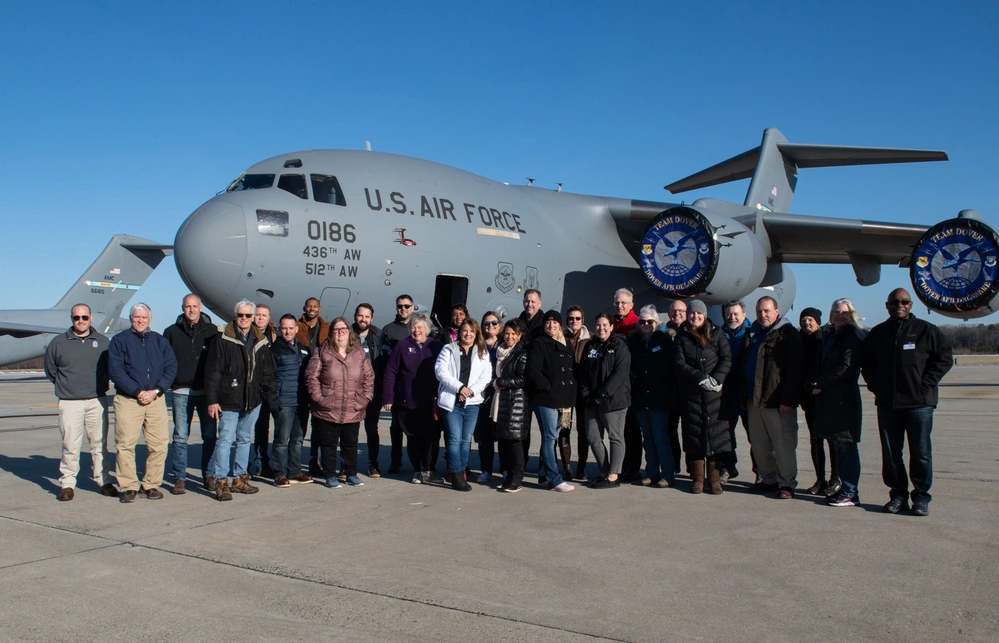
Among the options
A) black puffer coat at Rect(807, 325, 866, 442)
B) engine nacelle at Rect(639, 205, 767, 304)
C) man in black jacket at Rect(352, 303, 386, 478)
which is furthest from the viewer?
engine nacelle at Rect(639, 205, 767, 304)

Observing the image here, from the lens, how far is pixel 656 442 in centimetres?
727

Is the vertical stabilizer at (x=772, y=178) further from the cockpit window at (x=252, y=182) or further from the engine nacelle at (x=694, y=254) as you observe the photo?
the cockpit window at (x=252, y=182)

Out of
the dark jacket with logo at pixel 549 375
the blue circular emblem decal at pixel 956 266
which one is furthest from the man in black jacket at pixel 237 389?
the blue circular emblem decal at pixel 956 266

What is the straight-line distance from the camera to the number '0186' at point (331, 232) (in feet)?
35.0

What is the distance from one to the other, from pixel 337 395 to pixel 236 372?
925 mm

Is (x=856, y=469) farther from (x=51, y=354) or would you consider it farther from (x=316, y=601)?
(x=51, y=354)

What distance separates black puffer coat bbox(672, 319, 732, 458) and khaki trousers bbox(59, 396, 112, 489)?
5.20 m

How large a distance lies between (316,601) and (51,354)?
4.15 m

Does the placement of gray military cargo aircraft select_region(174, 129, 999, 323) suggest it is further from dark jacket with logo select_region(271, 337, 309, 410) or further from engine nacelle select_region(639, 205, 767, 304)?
dark jacket with logo select_region(271, 337, 309, 410)

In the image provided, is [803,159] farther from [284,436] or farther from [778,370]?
[284,436]

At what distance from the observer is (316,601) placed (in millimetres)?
3953

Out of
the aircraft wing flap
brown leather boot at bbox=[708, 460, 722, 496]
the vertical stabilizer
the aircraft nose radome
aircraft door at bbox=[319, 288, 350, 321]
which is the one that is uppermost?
the vertical stabilizer

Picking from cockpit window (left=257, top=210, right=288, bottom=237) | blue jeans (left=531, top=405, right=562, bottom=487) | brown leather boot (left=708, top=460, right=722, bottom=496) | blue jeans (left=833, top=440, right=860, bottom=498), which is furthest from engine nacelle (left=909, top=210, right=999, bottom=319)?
cockpit window (left=257, top=210, right=288, bottom=237)

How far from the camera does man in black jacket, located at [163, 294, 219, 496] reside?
6934 millimetres
